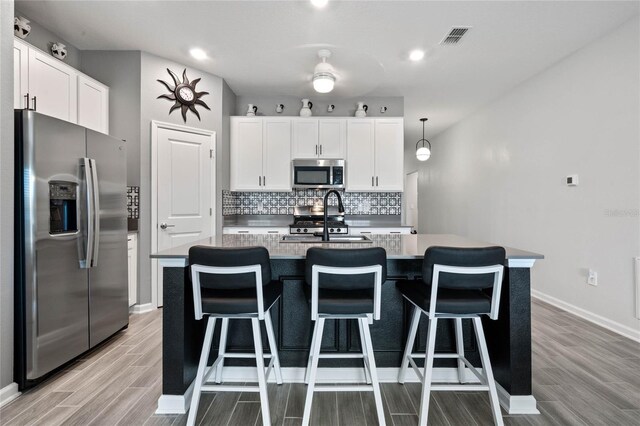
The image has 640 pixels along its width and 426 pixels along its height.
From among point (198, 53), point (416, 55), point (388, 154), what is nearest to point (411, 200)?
point (388, 154)

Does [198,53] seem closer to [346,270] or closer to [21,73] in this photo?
[21,73]

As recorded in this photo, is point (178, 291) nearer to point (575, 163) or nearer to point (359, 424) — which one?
point (359, 424)

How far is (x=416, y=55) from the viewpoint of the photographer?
11.5 feet

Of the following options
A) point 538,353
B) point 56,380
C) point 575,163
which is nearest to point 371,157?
point 575,163

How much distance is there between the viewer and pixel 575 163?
11.1 ft

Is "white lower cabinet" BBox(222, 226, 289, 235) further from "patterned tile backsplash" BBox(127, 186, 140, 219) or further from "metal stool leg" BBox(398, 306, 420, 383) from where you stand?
"metal stool leg" BBox(398, 306, 420, 383)

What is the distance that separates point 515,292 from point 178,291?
1.87 metres

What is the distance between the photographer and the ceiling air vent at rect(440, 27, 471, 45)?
2980mm

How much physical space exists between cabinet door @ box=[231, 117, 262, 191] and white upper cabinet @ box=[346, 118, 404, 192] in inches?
50.9

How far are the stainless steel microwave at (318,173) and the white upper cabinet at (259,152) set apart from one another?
16 centimetres

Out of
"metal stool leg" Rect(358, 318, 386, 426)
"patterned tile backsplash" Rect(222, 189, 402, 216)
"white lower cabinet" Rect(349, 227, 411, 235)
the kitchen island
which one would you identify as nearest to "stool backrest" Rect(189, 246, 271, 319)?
the kitchen island

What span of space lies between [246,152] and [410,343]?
352 cm

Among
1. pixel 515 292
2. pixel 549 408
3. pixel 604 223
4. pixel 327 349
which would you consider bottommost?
pixel 549 408

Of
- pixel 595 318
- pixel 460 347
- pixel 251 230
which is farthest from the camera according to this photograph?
pixel 251 230
